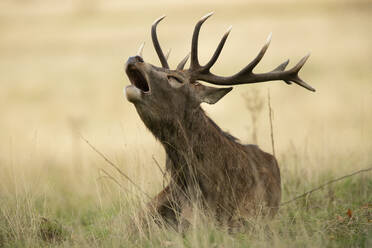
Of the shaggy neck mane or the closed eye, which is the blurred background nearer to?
the shaggy neck mane

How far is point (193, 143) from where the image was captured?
496cm

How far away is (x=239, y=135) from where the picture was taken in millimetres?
13664

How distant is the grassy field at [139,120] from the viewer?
4938mm

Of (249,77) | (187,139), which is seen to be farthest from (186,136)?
(249,77)

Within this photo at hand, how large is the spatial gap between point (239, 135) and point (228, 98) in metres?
5.94

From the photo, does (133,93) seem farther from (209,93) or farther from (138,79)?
(209,93)

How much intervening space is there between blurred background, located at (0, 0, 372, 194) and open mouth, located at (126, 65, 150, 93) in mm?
497

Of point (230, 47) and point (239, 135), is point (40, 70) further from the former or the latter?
point (239, 135)

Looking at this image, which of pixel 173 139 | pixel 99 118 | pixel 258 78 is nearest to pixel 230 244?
pixel 173 139

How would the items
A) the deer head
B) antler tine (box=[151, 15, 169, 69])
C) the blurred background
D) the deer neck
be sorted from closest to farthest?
the deer head, the deer neck, antler tine (box=[151, 15, 169, 69]), the blurred background

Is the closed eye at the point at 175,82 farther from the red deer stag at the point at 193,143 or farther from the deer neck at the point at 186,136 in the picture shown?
the deer neck at the point at 186,136

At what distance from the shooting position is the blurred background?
9.82 meters

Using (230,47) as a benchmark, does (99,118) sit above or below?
below

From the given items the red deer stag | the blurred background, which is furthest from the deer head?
the blurred background
